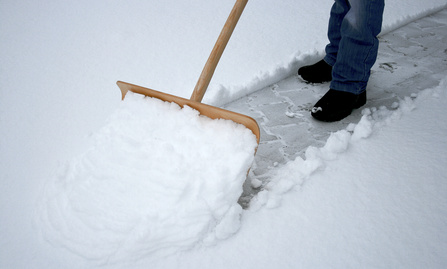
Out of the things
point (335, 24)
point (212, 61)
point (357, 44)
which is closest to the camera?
point (212, 61)

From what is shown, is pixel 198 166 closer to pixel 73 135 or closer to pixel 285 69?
pixel 73 135

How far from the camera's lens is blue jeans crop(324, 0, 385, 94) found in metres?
1.39

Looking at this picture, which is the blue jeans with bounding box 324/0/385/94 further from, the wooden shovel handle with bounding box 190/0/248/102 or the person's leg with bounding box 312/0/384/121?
the wooden shovel handle with bounding box 190/0/248/102

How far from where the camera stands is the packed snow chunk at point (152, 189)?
97cm

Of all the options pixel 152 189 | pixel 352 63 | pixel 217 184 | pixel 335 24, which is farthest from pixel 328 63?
pixel 152 189

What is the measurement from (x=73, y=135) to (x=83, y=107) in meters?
0.26

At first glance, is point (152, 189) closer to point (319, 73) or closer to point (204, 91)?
point (204, 91)

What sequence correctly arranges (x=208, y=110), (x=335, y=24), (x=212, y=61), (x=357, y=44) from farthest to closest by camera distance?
(x=335, y=24) → (x=357, y=44) → (x=212, y=61) → (x=208, y=110)

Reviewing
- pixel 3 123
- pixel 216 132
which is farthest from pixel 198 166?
pixel 3 123

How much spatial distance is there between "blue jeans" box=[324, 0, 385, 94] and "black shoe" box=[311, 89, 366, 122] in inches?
1.5

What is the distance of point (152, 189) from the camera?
1.05 m

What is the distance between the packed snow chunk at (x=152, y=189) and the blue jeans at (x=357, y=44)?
0.79 meters

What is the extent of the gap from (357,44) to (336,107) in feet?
1.13

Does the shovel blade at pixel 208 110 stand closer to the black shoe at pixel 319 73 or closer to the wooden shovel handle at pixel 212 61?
the wooden shovel handle at pixel 212 61
